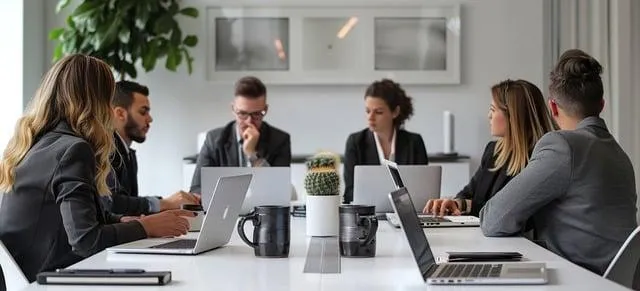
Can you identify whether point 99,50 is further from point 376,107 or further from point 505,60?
point 505,60

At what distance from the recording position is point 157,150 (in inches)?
235

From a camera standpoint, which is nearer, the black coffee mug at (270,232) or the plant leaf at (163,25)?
the black coffee mug at (270,232)

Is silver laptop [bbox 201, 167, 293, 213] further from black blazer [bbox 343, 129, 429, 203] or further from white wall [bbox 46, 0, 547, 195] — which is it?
white wall [bbox 46, 0, 547, 195]

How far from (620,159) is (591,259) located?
34cm

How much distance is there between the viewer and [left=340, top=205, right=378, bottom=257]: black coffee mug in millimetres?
2205

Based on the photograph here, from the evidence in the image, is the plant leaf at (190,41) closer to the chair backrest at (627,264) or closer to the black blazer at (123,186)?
the black blazer at (123,186)

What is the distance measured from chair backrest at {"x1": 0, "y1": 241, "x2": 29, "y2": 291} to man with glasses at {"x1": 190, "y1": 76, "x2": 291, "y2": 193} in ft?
7.60

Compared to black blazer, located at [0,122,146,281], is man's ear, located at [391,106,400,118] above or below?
above

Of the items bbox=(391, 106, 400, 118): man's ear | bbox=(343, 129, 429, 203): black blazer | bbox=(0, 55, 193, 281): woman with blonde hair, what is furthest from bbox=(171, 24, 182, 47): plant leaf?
bbox=(0, 55, 193, 281): woman with blonde hair

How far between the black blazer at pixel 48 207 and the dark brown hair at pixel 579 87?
1.41 m

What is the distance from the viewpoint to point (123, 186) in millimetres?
3812

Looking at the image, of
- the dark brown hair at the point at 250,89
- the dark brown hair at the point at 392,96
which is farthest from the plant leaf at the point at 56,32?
the dark brown hair at the point at 392,96

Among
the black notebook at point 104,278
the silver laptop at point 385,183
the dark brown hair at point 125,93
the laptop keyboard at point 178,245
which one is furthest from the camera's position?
the dark brown hair at point 125,93

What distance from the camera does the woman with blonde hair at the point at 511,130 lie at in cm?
339
